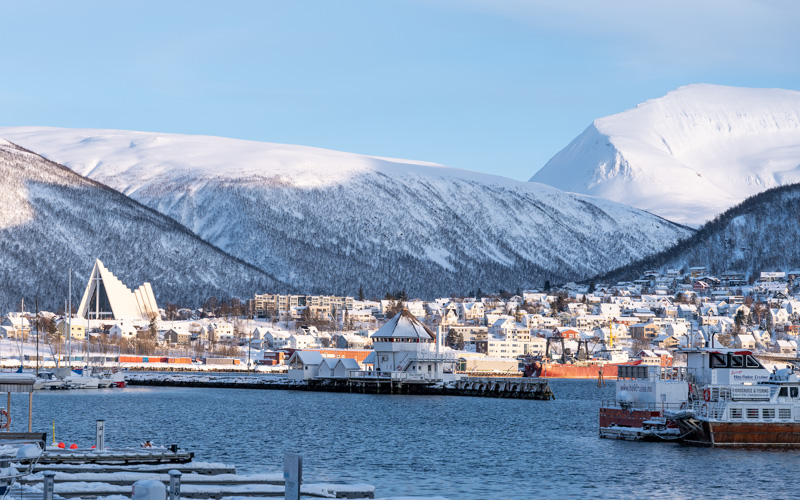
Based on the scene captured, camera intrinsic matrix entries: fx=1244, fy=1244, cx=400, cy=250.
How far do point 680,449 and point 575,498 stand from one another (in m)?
19.6

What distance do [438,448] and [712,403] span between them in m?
15.0

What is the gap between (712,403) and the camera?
66688 mm

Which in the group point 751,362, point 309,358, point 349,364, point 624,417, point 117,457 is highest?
point 751,362

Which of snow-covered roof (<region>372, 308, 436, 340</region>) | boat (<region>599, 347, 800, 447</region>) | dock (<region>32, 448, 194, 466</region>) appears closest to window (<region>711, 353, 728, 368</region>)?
boat (<region>599, 347, 800, 447</region>)

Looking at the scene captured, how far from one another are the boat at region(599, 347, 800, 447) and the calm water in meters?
1.36

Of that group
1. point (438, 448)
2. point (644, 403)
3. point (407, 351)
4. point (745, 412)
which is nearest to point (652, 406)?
point (644, 403)

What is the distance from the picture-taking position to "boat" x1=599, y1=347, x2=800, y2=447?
213 feet

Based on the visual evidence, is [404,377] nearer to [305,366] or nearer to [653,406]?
[305,366]

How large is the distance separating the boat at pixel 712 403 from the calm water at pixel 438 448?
1361 millimetres

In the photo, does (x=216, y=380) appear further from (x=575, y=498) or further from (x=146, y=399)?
(x=575, y=498)

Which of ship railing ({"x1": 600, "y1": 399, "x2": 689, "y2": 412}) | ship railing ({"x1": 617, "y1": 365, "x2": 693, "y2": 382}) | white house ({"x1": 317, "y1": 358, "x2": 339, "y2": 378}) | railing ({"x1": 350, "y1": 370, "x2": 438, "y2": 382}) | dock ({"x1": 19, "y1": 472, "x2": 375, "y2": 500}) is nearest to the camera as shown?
dock ({"x1": 19, "y1": 472, "x2": 375, "y2": 500})

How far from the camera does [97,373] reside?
149 m

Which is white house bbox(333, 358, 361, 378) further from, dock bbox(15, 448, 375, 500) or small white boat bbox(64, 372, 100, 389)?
dock bbox(15, 448, 375, 500)

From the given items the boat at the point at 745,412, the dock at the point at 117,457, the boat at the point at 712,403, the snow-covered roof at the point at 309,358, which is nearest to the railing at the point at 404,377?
the snow-covered roof at the point at 309,358
